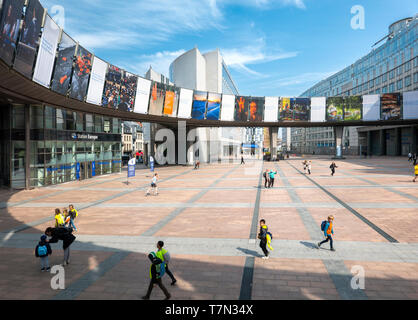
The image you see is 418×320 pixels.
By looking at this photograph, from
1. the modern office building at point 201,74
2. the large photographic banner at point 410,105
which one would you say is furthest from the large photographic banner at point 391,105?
the modern office building at point 201,74

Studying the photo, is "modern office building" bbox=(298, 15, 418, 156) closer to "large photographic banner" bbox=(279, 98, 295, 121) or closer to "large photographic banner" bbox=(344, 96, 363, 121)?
"large photographic banner" bbox=(344, 96, 363, 121)

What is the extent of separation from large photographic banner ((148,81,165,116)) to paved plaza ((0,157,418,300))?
20.2 m

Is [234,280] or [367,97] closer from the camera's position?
[234,280]

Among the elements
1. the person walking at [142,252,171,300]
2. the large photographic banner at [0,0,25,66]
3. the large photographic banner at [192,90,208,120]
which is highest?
the large photographic banner at [192,90,208,120]

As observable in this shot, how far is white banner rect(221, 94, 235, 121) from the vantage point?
45.4 meters

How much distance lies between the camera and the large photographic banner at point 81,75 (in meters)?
22.0

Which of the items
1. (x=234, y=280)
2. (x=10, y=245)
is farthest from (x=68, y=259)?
(x=234, y=280)

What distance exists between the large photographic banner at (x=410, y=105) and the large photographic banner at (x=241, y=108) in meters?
28.0

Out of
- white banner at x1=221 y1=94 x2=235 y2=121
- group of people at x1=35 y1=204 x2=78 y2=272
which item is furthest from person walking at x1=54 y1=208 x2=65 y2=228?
white banner at x1=221 y1=94 x2=235 y2=121

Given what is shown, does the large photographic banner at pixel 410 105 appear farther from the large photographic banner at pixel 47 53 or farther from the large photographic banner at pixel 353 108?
the large photographic banner at pixel 47 53

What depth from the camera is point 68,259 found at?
8117 mm

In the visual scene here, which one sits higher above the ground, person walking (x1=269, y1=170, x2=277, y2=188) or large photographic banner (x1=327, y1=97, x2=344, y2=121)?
large photographic banner (x1=327, y1=97, x2=344, y2=121)
